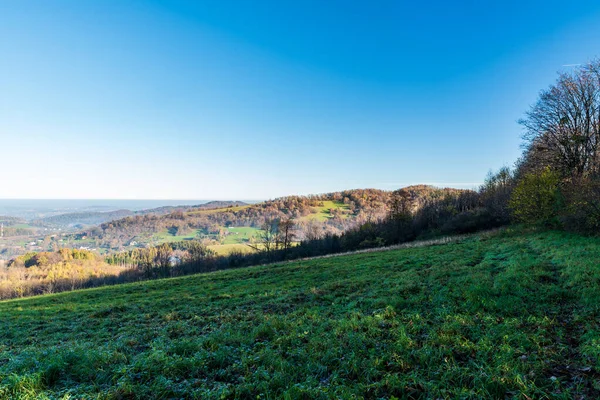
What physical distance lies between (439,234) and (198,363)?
167 ft

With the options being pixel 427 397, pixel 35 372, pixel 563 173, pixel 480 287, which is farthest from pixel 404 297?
pixel 563 173

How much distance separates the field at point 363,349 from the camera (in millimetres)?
4590

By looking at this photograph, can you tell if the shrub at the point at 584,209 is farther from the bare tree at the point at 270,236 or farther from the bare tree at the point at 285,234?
the bare tree at the point at 270,236

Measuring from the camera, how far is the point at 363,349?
5.92 m

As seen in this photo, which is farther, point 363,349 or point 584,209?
point 584,209

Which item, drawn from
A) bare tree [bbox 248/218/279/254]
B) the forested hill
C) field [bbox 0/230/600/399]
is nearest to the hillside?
the forested hill

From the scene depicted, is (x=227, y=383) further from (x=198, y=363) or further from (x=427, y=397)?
(x=427, y=397)

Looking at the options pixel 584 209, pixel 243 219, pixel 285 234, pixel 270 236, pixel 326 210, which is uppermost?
pixel 584 209

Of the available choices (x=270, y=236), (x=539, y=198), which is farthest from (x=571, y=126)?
(x=270, y=236)

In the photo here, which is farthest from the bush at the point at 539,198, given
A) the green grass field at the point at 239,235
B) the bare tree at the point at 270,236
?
the green grass field at the point at 239,235

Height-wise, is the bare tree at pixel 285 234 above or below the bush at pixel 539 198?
below

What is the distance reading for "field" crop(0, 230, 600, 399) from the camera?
4590mm

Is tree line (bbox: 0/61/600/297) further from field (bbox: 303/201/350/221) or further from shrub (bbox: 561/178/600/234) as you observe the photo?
field (bbox: 303/201/350/221)

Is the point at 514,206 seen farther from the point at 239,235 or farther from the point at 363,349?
the point at 239,235
